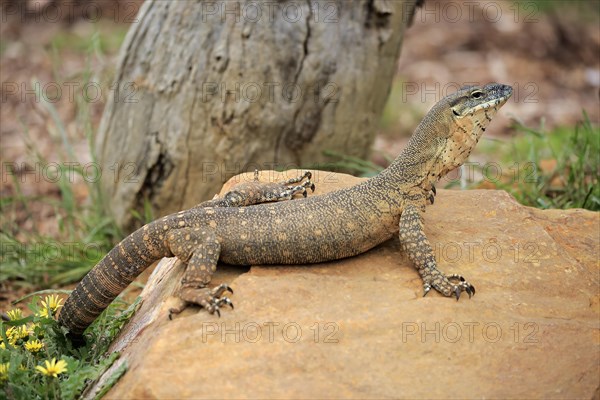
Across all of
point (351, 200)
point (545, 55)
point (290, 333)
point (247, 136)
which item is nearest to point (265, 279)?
point (290, 333)

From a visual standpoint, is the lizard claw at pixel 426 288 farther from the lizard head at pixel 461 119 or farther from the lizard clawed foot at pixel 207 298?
the lizard clawed foot at pixel 207 298

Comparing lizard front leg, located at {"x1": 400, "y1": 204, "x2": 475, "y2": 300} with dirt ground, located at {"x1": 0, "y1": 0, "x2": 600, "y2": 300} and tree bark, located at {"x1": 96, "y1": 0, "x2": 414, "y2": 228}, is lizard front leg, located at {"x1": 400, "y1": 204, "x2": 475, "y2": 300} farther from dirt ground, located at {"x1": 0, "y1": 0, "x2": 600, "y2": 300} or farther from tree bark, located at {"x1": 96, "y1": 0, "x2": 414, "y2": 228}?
dirt ground, located at {"x1": 0, "y1": 0, "x2": 600, "y2": 300}

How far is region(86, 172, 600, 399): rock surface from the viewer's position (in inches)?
188

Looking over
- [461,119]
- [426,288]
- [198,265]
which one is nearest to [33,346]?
[198,265]

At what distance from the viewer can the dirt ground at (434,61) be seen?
13.9m

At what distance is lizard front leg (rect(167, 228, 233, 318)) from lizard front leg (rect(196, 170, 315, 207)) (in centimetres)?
67

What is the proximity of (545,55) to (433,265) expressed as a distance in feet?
40.6

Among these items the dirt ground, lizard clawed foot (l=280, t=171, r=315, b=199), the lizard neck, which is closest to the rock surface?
the lizard neck

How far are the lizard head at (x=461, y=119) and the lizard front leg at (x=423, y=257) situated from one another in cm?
47

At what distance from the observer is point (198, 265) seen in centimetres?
564

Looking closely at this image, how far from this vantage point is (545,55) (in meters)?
16.5

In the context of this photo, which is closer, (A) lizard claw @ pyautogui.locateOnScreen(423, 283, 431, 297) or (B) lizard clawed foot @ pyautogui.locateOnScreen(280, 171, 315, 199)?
(A) lizard claw @ pyautogui.locateOnScreen(423, 283, 431, 297)

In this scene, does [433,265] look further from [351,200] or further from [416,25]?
[416,25]

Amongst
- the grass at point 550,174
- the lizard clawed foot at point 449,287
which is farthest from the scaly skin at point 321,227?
the grass at point 550,174
